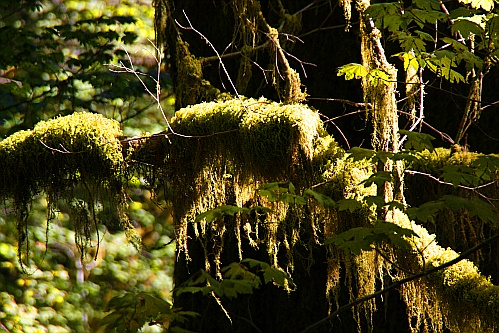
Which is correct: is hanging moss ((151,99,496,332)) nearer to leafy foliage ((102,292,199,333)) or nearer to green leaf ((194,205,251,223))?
green leaf ((194,205,251,223))

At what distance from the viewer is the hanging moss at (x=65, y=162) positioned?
129 inches

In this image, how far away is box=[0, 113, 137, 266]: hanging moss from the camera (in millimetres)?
3281

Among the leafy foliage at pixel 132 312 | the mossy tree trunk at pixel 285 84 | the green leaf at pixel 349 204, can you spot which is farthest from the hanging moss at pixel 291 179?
the leafy foliage at pixel 132 312

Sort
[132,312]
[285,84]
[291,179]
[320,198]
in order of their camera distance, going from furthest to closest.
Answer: [285,84]
[291,179]
[320,198]
[132,312]

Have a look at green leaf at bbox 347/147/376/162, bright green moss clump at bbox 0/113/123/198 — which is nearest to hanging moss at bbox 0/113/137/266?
bright green moss clump at bbox 0/113/123/198

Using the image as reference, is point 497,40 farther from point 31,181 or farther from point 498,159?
point 31,181

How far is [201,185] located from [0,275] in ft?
24.1

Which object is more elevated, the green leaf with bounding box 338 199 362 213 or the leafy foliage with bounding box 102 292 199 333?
the green leaf with bounding box 338 199 362 213

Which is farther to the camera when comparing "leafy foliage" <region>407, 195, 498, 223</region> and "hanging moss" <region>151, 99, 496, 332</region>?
"hanging moss" <region>151, 99, 496, 332</region>

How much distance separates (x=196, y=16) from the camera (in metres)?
4.70

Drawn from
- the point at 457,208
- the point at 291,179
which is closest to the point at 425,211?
the point at 457,208

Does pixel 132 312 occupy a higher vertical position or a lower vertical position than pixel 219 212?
lower

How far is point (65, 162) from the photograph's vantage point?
3.33 metres

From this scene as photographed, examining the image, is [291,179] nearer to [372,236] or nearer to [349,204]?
[349,204]
